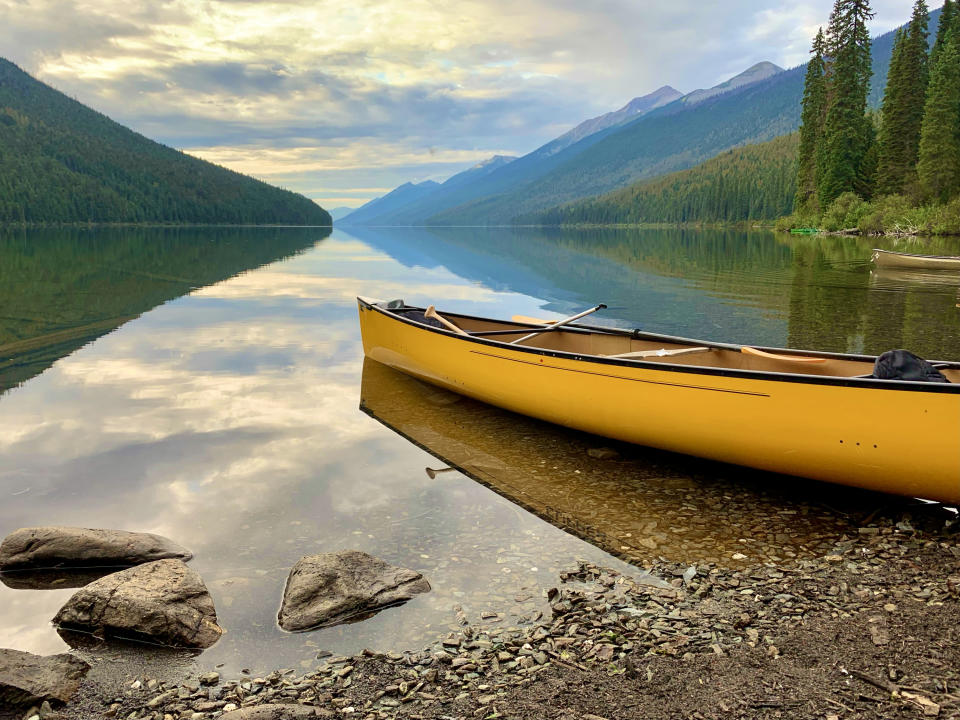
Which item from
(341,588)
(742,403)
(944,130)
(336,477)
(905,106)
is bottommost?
(336,477)

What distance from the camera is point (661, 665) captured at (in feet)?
14.3

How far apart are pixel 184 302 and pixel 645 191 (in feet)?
616

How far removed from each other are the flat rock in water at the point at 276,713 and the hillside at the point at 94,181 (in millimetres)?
158876

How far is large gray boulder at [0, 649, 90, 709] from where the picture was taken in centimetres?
402

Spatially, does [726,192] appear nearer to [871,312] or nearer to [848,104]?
[848,104]

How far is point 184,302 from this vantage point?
2520 cm

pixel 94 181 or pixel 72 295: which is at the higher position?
pixel 94 181

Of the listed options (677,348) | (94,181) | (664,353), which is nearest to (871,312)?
(677,348)

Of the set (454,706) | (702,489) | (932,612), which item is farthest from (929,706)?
(702,489)

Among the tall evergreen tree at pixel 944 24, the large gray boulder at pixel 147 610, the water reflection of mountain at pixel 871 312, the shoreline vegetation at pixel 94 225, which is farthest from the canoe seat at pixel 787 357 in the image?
the shoreline vegetation at pixel 94 225

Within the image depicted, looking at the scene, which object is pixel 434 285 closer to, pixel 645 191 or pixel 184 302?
pixel 184 302

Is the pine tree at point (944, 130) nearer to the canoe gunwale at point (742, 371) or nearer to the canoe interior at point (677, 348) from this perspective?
the canoe interior at point (677, 348)

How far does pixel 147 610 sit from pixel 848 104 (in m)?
80.2

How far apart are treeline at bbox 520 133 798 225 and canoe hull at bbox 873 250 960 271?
275ft
